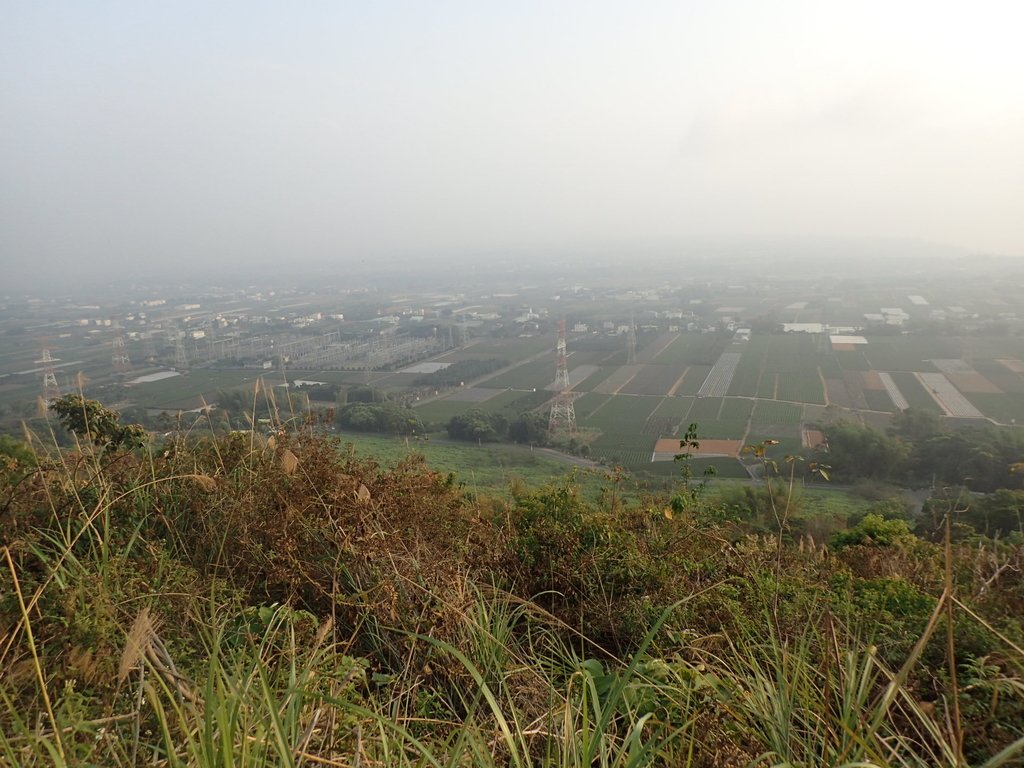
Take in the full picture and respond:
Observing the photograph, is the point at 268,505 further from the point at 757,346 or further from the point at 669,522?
the point at 757,346

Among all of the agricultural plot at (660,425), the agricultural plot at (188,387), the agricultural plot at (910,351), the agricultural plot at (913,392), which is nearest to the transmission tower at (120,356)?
the agricultural plot at (188,387)

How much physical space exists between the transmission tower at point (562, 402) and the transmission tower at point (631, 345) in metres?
2.98

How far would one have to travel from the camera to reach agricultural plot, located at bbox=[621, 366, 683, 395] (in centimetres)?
2088

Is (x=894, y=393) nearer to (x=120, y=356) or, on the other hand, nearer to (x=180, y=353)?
(x=180, y=353)

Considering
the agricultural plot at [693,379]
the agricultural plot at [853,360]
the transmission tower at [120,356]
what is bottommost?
the agricultural plot at [693,379]

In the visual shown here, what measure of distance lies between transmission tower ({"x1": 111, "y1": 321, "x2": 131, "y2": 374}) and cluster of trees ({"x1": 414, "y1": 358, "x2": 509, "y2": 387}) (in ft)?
32.4

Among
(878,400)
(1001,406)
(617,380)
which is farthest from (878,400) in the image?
(617,380)

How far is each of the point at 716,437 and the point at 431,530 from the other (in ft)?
43.7

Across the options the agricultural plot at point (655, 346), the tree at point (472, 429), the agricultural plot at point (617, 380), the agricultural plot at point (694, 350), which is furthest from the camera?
the agricultural plot at point (655, 346)

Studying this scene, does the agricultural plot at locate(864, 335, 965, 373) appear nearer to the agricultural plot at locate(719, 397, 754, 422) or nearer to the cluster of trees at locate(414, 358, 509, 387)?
the agricultural plot at locate(719, 397, 754, 422)

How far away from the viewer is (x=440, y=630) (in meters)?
2.15

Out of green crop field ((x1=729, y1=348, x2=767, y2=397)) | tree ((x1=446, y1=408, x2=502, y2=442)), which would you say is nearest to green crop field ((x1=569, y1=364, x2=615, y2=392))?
green crop field ((x1=729, y1=348, x2=767, y2=397))

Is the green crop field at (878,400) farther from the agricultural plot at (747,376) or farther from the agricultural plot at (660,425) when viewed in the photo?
the agricultural plot at (660,425)

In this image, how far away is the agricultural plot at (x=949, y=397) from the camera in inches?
614
